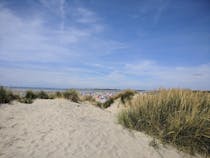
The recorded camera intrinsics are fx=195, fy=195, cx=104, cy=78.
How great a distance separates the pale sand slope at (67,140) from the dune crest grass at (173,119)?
1.14 ft

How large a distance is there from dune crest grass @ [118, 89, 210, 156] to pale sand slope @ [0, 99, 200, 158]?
1.14ft

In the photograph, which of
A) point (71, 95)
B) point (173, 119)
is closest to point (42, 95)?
point (71, 95)

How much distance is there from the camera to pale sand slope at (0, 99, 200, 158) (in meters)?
4.55

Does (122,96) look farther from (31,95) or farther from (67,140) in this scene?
(67,140)

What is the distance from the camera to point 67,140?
518cm

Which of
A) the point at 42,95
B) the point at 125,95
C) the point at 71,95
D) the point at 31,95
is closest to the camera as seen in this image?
the point at 31,95

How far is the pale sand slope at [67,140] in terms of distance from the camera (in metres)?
4.55

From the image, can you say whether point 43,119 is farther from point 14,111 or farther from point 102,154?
point 102,154

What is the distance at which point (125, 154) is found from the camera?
15.9 ft

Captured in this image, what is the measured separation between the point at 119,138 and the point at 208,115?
281 centimetres

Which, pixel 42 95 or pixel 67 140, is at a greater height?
pixel 42 95

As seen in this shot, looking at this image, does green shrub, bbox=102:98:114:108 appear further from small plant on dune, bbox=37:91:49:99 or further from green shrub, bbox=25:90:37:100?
green shrub, bbox=25:90:37:100

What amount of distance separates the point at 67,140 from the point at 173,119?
3150mm

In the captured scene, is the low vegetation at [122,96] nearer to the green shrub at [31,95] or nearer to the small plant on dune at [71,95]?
the small plant on dune at [71,95]
